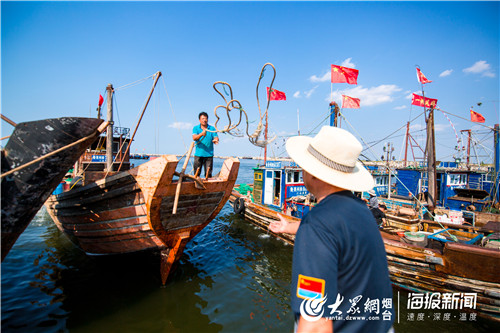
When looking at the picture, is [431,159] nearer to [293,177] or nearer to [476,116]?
[293,177]

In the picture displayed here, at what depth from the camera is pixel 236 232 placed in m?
12.6

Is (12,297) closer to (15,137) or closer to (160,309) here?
(160,309)

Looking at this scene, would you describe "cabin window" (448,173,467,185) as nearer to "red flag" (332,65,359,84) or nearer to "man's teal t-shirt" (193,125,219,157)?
"red flag" (332,65,359,84)

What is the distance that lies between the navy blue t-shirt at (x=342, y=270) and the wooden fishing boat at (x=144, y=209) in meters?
3.51

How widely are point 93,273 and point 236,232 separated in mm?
7095

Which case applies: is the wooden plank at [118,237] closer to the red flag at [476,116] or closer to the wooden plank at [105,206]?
the wooden plank at [105,206]

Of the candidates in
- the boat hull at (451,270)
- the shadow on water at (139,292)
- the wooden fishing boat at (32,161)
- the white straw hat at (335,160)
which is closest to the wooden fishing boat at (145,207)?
the shadow on water at (139,292)

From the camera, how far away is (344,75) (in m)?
12.5

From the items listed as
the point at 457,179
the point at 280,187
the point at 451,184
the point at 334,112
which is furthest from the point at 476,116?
the point at 280,187

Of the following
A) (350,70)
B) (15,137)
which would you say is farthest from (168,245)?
(350,70)

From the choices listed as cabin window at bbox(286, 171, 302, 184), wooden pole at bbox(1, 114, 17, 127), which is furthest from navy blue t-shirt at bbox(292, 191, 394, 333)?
cabin window at bbox(286, 171, 302, 184)

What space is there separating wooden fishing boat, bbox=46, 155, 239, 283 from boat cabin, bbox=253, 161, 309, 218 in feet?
23.9

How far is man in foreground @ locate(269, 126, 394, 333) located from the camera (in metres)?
1.09

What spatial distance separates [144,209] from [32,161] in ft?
6.47
